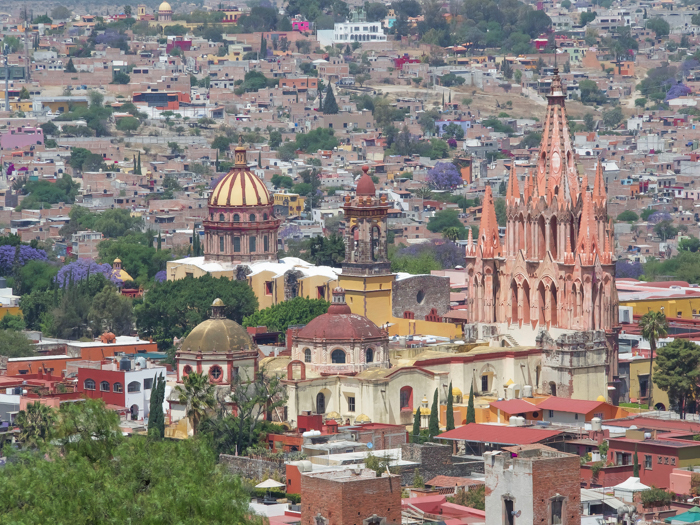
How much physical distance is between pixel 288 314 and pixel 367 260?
192 inches

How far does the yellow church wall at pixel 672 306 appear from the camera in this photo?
115250 millimetres

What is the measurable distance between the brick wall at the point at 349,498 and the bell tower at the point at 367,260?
170 feet

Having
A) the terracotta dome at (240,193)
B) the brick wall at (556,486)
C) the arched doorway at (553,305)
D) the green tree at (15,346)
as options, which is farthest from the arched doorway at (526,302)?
the brick wall at (556,486)

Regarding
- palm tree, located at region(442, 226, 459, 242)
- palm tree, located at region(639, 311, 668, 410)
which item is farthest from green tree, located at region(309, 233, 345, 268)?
palm tree, located at region(639, 311, 668, 410)

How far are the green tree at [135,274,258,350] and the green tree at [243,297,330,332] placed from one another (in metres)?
2.36

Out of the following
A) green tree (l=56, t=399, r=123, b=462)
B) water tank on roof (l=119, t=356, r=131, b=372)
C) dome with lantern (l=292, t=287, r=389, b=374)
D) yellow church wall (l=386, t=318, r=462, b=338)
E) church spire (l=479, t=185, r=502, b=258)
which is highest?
church spire (l=479, t=185, r=502, b=258)

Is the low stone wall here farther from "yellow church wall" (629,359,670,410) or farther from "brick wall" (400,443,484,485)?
"yellow church wall" (629,359,670,410)

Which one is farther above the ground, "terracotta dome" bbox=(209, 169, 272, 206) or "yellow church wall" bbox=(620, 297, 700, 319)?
"terracotta dome" bbox=(209, 169, 272, 206)

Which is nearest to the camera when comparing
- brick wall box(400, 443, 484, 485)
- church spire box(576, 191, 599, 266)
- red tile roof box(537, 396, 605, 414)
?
brick wall box(400, 443, 484, 485)

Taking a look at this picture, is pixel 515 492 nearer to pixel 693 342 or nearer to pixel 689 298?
pixel 693 342

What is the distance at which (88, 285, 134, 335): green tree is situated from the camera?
388 ft

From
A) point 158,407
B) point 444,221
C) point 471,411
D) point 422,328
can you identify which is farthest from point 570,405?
point 444,221

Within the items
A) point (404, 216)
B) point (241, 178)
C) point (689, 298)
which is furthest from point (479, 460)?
point (404, 216)

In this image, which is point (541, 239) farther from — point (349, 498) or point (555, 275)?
point (349, 498)
